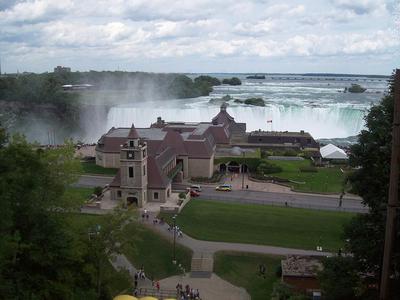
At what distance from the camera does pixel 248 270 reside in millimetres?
26938

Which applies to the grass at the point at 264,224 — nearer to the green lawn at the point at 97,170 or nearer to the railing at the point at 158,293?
the railing at the point at 158,293

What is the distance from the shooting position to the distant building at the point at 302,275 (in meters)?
23.8

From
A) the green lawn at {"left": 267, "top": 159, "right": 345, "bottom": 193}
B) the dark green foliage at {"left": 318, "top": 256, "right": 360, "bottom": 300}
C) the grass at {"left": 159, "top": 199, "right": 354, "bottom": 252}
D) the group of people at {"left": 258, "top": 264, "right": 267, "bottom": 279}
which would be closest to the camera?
the dark green foliage at {"left": 318, "top": 256, "right": 360, "bottom": 300}

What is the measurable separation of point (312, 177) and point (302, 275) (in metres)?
23.9

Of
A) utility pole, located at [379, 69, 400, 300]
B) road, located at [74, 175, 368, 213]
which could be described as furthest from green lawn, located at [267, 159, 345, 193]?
utility pole, located at [379, 69, 400, 300]

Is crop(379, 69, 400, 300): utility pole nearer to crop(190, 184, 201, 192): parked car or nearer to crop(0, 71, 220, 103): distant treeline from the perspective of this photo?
crop(190, 184, 201, 192): parked car

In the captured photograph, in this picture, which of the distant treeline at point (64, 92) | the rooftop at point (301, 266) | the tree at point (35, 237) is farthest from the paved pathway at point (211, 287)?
the distant treeline at point (64, 92)

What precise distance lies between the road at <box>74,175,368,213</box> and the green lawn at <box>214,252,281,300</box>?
10.3 m

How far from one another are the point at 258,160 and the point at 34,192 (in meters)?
35.9

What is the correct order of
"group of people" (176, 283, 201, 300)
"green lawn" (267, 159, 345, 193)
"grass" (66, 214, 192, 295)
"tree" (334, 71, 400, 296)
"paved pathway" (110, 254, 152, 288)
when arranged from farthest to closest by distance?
"green lawn" (267, 159, 345, 193) → "grass" (66, 214, 192, 295) → "paved pathway" (110, 254, 152, 288) → "group of people" (176, 283, 201, 300) → "tree" (334, 71, 400, 296)

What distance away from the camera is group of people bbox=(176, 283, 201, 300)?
77.7ft

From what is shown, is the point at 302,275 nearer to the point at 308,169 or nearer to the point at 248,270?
the point at 248,270

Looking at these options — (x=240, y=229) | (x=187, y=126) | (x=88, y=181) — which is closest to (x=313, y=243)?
(x=240, y=229)

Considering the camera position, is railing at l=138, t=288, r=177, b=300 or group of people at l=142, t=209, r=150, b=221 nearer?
railing at l=138, t=288, r=177, b=300
